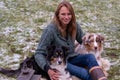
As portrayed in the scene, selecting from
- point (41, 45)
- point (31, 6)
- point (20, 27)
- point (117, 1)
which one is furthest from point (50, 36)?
point (117, 1)

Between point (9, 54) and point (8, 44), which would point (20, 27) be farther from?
point (9, 54)

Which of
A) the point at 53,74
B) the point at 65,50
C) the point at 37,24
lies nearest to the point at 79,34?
the point at 65,50

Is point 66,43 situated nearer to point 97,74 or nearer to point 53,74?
point 53,74

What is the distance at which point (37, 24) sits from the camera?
872 centimetres

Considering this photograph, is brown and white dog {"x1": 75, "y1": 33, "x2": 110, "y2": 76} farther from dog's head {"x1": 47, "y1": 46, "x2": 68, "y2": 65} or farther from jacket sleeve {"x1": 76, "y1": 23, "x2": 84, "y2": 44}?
dog's head {"x1": 47, "y1": 46, "x2": 68, "y2": 65}

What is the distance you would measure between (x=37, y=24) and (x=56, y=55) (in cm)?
414

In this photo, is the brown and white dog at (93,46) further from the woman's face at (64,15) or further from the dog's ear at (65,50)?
the woman's face at (64,15)

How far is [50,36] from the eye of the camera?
4.82 meters

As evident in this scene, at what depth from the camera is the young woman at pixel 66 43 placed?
4.64m

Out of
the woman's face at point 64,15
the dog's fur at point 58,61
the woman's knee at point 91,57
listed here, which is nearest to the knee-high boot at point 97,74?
the woman's knee at point 91,57

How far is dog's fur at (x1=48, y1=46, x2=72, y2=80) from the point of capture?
15.4 feet

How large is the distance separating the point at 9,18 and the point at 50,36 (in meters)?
4.52

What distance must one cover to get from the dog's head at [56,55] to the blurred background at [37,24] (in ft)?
3.87

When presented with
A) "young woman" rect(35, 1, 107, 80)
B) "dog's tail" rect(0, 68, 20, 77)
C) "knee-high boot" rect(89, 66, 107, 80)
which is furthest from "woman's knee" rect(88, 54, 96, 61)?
"dog's tail" rect(0, 68, 20, 77)
